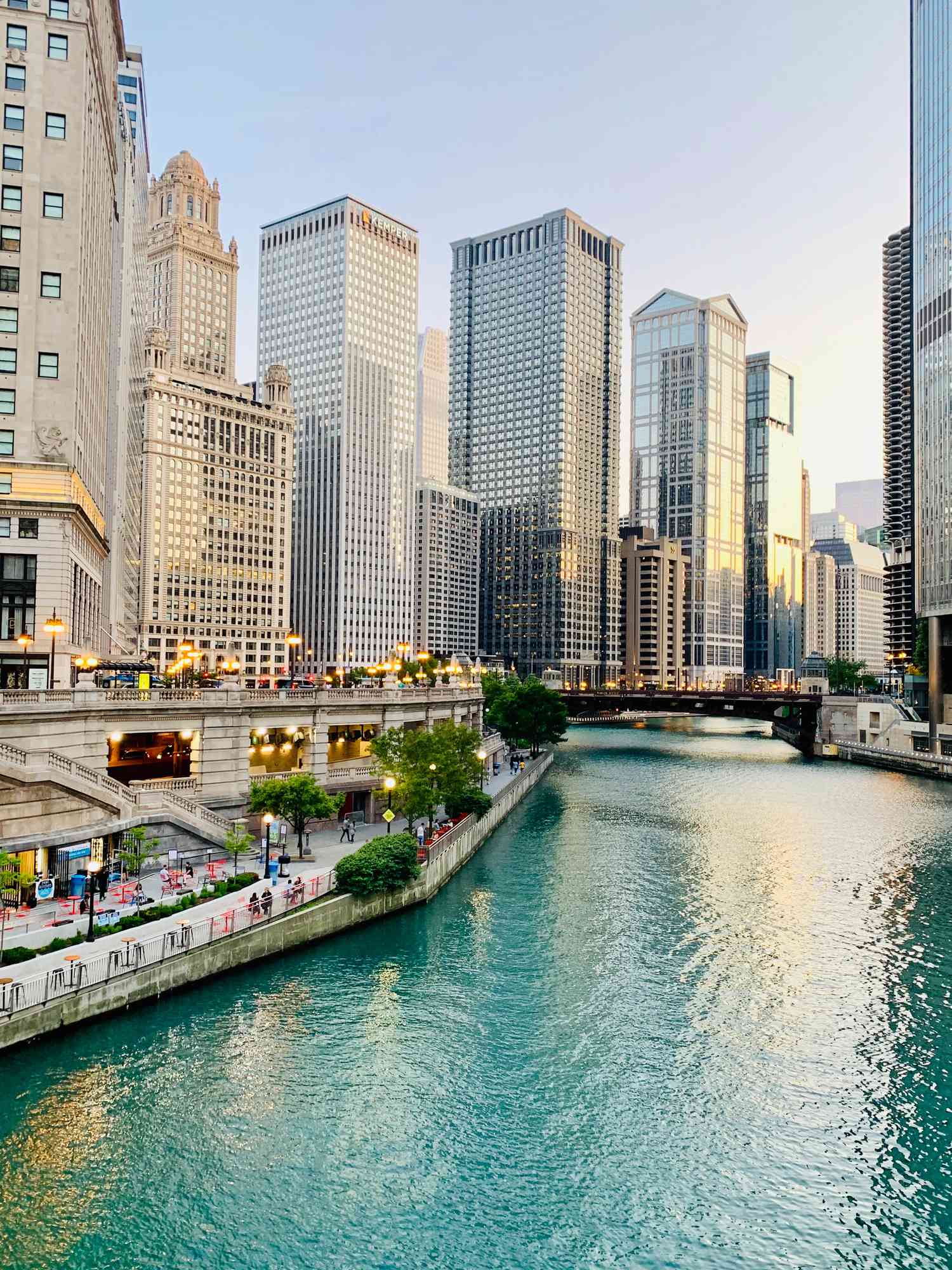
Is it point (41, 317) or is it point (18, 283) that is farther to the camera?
point (41, 317)

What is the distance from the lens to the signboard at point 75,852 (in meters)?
44.6

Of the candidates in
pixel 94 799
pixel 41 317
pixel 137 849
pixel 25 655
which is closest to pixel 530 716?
pixel 25 655

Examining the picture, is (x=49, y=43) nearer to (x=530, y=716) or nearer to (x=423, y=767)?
(x=423, y=767)

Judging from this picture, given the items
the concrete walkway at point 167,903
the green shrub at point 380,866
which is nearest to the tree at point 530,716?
the concrete walkway at point 167,903

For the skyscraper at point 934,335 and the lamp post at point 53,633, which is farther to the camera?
the skyscraper at point 934,335

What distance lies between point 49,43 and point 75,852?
52928 mm

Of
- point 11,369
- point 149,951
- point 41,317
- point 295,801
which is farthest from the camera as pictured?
point 41,317

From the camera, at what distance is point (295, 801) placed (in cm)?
5478

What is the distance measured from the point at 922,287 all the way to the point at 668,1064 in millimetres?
144934

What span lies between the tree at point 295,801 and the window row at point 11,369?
90.6 ft

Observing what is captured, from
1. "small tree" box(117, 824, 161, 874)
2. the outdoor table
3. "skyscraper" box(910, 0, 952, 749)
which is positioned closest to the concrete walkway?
the outdoor table

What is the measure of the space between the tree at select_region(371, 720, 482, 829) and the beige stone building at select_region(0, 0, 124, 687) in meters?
21.6

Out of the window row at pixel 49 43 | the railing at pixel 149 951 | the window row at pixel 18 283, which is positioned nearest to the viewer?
the railing at pixel 149 951

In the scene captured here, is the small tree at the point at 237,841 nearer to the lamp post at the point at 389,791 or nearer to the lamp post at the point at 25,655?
the lamp post at the point at 389,791
